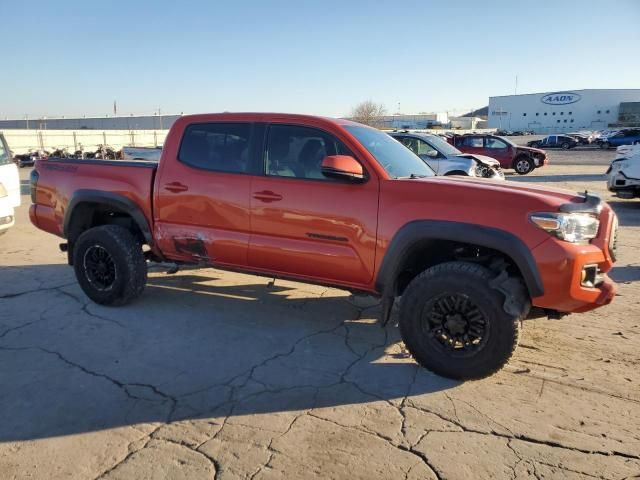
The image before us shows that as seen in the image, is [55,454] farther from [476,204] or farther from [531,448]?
[476,204]

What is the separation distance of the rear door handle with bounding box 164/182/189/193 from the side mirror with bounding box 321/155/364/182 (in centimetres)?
150

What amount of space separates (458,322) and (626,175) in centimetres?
1001

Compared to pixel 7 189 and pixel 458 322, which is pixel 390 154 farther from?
pixel 7 189

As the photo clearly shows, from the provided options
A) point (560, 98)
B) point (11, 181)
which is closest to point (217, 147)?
point (11, 181)

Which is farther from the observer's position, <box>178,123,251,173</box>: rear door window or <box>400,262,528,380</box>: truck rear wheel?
<box>178,123,251,173</box>: rear door window

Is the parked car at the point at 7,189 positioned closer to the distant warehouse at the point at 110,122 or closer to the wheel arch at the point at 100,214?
the wheel arch at the point at 100,214

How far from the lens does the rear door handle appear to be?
4590 mm

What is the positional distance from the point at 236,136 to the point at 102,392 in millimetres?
2407

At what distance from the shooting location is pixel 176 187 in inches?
182

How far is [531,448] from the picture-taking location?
2.81 meters

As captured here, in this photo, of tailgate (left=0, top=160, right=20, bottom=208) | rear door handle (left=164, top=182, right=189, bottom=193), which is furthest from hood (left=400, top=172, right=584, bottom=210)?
tailgate (left=0, top=160, right=20, bottom=208)

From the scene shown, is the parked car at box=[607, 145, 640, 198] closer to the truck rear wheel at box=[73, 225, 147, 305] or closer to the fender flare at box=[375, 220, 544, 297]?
the fender flare at box=[375, 220, 544, 297]

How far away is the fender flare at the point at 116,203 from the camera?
16.0 feet

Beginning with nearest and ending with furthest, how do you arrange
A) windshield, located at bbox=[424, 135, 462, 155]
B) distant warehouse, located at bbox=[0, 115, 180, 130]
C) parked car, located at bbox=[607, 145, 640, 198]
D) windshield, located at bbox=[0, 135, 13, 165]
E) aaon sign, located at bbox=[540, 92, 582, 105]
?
windshield, located at bbox=[0, 135, 13, 165]
parked car, located at bbox=[607, 145, 640, 198]
windshield, located at bbox=[424, 135, 462, 155]
distant warehouse, located at bbox=[0, 115, 180, 130]
aaon sign, located at bbox=[540, 92, 582, 105]
